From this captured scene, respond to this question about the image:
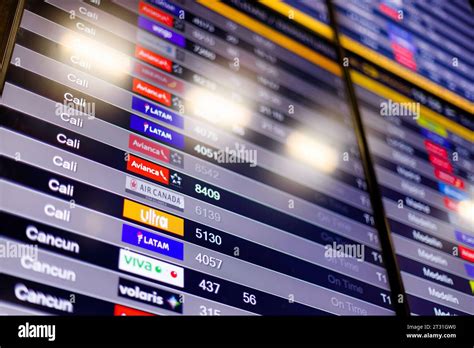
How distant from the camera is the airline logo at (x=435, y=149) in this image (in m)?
3.31

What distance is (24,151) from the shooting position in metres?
2.04

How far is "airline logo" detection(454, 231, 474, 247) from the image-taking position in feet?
9.90

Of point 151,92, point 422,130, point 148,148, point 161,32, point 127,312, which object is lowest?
point 127,312

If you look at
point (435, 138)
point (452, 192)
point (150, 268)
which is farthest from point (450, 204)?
point (150, 268)

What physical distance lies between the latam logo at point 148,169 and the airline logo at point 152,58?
53 centimetres

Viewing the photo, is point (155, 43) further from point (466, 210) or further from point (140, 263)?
point (466, 210)

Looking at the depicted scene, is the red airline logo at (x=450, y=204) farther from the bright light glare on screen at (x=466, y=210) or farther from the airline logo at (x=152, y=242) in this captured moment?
the airline logo at (x=152, y=242)

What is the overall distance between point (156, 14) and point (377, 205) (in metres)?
1.31

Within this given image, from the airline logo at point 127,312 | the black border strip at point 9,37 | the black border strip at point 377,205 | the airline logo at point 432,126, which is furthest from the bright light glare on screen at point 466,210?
the black border strip at point 9,37

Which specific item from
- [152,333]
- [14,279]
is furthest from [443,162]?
[14,279]

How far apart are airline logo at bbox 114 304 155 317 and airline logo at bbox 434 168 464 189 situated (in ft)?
6.16

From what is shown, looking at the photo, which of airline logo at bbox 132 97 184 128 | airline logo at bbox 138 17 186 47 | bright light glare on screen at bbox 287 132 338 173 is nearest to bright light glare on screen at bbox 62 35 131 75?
airline logo at bbox 132 97 184 128

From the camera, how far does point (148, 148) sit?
2.35 m

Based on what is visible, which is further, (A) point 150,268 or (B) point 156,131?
(B) point 156,131
